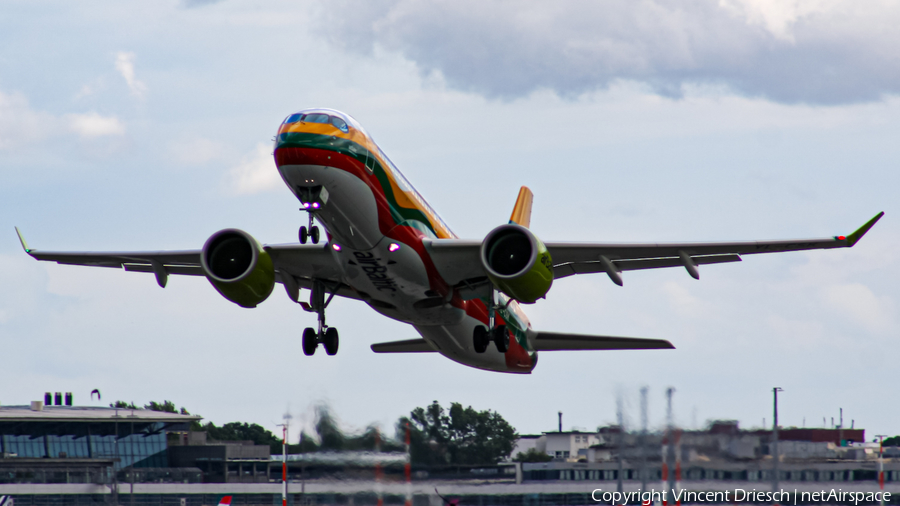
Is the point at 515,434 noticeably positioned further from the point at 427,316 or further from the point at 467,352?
the point at 427,316

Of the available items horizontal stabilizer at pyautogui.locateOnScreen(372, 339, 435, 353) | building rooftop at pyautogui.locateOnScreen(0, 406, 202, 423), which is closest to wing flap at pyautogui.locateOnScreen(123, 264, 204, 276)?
horizontal stabilizer at pyautogui.locateOnScreen(372, 339, 435, 353)

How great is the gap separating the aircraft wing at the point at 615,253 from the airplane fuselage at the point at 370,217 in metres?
0.42

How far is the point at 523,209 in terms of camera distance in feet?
122

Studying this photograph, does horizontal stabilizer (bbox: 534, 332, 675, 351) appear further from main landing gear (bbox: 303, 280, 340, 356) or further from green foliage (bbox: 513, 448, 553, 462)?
main landing gear (bbox: 303, 280, 340, 356)

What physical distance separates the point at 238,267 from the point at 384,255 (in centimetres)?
388

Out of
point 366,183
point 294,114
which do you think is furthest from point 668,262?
point 294,114

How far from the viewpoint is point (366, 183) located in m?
23.9

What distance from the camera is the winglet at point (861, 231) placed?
22353 mm

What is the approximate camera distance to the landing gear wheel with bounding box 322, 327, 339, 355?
92.2 ft

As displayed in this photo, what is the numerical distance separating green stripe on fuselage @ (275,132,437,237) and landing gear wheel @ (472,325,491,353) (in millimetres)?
3333

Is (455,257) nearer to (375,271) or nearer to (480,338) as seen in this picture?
(375,271)

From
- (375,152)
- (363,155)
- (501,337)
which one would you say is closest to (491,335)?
(501,337)

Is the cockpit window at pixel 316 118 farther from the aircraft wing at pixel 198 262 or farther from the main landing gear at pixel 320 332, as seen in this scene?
the main landing gear at pixel 320 332

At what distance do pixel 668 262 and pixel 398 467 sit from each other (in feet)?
32.2
